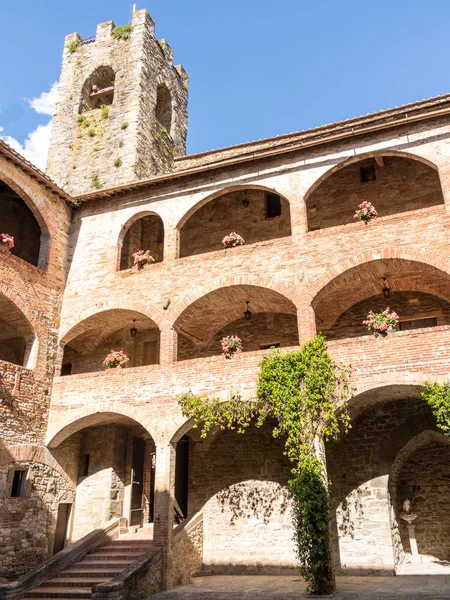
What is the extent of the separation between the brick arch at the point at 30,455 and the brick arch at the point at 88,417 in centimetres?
27

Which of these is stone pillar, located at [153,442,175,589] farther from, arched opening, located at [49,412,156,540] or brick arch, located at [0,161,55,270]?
brick arch, located at [0,161,55,270]

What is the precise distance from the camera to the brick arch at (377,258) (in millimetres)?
11797

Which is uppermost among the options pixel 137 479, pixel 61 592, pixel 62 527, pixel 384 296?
pixel 384 296

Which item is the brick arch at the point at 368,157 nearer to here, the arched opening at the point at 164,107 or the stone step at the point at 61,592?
the stone step at the point at 61,592

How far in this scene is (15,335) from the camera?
51.0 feet

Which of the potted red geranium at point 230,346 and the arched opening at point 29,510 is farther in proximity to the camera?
the potted red geranium at point 230,346

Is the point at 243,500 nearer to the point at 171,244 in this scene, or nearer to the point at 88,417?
the point at 88,417

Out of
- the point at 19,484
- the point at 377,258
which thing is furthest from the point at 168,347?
the point at 377,258

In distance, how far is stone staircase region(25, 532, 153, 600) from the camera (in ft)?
36.8

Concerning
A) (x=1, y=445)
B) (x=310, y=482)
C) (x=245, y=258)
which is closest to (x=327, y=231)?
(x=245, y=258)

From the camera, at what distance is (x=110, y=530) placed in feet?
46.1

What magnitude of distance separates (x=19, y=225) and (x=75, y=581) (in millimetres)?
10684

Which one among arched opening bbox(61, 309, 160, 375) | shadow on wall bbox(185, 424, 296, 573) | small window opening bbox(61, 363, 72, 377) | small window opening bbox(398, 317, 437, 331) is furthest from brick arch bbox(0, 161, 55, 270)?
small window opening bbox(398, 317, 437, 331)

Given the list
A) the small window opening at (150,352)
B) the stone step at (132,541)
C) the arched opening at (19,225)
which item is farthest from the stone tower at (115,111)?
the stone step at (132,541)
